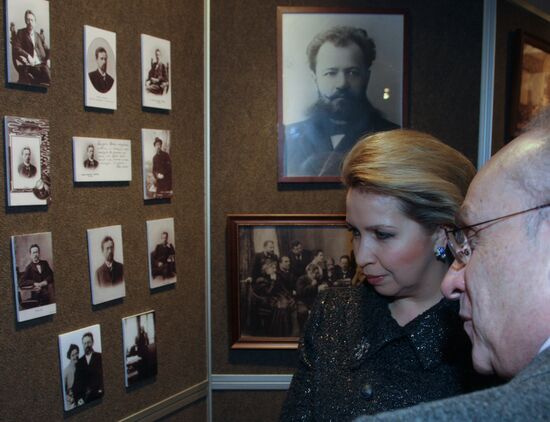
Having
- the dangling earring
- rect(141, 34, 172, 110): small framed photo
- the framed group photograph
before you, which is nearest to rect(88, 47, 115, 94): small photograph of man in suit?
rect(141, 34, 172, 110): small framed photo

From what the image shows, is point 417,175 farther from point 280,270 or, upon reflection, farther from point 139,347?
point 139,347

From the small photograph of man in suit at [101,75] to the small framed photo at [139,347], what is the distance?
505 mm

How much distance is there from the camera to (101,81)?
3.97ft

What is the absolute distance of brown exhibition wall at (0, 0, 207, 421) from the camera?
1.08m

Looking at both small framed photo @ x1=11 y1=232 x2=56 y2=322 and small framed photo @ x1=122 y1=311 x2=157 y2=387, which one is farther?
small framed photo @ x1=122 y1=311 x2=157 y2=387

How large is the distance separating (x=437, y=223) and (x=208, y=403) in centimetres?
83

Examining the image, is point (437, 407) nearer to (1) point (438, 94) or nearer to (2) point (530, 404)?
(2) point (530, 404)

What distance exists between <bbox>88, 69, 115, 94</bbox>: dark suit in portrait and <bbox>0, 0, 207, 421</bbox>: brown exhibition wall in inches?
1.2

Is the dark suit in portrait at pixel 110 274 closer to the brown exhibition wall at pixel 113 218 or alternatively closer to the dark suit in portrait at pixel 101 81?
the brown exhibition wall at pixel 113 218

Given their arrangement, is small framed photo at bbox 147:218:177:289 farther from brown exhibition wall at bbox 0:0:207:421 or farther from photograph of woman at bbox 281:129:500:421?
photograph of woman at bbox 281:129:500:421

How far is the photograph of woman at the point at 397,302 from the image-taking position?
1.14 m

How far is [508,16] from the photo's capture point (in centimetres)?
158

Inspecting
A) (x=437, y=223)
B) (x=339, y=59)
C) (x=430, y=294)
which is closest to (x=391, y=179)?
(x=437, y=223)

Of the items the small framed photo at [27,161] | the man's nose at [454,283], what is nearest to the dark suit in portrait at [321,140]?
the small framed photo at [27,161]
